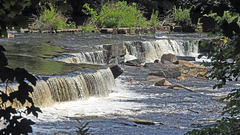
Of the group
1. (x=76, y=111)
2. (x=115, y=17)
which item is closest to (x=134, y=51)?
(x=115, y=17)

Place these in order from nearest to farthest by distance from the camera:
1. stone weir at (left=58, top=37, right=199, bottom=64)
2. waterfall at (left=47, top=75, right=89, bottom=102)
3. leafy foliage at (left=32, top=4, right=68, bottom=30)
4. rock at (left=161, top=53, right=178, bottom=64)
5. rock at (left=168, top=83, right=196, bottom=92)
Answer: waterfall at (left=47, top=75, right=89, bottom=102) → rock at (left=168, top=83, right=196, bottom=92) → stone weir at (left=58, top=37, right=199, bottom=64) → rock at (left=161, top=53, right=178, bottom=64) → leafy foliage at (left=32, top=4, right=68, bottom=30)

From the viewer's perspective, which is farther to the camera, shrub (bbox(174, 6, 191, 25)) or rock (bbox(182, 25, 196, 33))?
shrub (bbox(174, 6, 191, 25))

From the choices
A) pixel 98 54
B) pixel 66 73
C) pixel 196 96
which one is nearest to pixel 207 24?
pixel 66 73

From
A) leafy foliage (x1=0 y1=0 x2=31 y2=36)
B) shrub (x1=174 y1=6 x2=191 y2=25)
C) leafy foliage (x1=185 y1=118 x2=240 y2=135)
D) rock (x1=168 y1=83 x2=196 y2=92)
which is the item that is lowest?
rock (x1=168 y1=83 x2=196 y2=92)

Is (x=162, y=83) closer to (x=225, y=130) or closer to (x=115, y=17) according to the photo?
(x=225, y=130)

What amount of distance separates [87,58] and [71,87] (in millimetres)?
4451

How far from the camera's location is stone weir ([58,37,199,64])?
1438cm

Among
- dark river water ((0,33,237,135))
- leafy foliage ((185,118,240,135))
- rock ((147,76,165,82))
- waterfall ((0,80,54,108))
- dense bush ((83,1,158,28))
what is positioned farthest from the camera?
dense bush ((83,1,158,28))

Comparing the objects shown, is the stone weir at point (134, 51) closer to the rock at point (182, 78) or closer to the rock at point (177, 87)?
the rock at point (182, 78)

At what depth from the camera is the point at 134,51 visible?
18297mm

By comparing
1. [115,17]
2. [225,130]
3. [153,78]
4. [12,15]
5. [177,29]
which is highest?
[12,15]

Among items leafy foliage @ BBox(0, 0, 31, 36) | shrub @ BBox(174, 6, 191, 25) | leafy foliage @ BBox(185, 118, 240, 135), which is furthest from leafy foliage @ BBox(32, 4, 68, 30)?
leafy foliage @ BBox(0, 0, 31, 36)

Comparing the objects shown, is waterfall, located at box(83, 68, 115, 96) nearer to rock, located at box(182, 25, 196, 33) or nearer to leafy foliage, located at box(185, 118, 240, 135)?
leafy foliage, located at box(185, 118, 240, 135)

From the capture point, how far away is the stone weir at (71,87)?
912 cm
